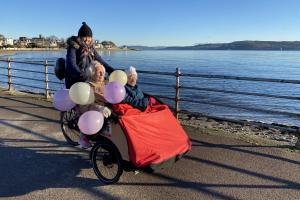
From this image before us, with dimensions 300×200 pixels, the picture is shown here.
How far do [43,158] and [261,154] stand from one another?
11.3ft

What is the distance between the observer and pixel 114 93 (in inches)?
184

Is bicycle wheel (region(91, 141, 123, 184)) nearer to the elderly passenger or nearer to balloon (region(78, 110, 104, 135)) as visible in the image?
balloon (region(78, 110, 104, 135))

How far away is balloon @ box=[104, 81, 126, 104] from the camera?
4.68 metres

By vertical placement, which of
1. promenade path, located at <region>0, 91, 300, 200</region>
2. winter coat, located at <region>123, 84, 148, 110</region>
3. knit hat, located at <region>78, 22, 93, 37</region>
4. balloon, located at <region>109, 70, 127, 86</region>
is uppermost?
knit hat, located at <region>78, 22, 93, 37</region>

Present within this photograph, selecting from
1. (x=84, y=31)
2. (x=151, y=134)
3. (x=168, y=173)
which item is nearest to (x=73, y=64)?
(x=84, y=31)

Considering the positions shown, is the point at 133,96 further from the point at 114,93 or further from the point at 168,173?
the point at 168,173

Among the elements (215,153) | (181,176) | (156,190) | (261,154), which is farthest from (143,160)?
(261,154)

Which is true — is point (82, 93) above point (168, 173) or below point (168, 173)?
above

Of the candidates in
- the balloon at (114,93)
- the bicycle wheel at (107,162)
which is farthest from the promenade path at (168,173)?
the balloon at (114,93)

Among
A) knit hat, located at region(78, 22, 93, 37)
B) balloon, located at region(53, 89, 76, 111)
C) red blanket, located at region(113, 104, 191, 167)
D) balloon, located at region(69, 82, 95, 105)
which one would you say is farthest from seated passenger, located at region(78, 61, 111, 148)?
knit hat, located at region(78, 22, 93, 37)

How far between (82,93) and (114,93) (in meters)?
0.45

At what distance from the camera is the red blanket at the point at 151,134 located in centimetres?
443

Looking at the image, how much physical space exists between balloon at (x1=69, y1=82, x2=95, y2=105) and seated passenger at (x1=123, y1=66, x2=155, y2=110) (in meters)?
0.47

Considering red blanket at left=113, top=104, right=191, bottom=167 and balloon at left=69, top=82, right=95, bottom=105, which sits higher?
balloon at left=69, top=82, right=95, bottom=105
